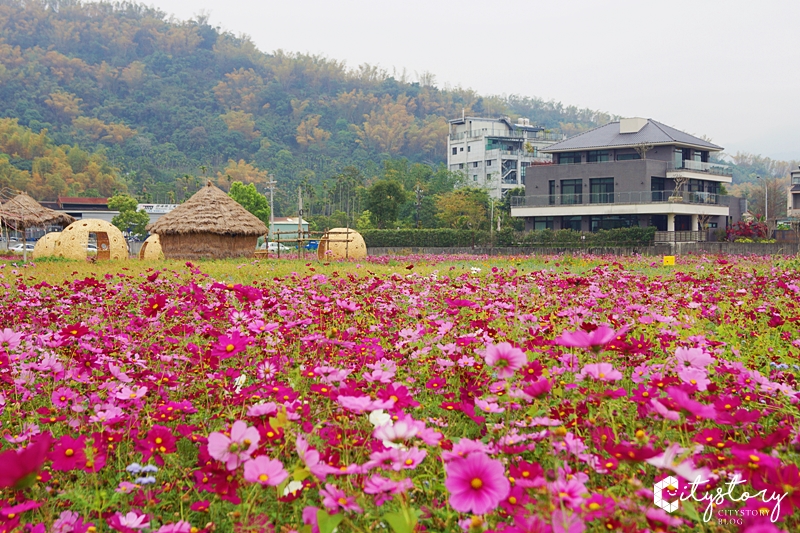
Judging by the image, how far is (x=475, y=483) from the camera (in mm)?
1483

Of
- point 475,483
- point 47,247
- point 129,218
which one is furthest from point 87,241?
point 129,218

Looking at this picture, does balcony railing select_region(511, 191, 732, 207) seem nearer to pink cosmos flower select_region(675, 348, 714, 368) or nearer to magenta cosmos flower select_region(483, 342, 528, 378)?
pink cosmos flower select_region(675, 348, 714, 368)

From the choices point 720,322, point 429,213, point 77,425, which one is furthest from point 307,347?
point 429,213

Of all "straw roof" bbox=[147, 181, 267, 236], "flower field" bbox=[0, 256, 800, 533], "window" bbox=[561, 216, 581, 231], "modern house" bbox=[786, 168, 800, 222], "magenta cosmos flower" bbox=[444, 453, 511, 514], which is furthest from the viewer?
"modern house" bbox=[786, 168, 800, 222]

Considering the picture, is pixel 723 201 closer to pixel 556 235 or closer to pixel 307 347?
pixel 556 235

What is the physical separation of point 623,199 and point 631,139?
15.1ft

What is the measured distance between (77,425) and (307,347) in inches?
61.4

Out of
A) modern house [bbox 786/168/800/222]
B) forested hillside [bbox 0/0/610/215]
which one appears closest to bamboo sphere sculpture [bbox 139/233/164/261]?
forested hillside [bbox 0/0/610/215]

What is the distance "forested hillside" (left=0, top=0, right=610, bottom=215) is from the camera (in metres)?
99.3

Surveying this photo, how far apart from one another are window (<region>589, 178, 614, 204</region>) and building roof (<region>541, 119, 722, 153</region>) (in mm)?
2232

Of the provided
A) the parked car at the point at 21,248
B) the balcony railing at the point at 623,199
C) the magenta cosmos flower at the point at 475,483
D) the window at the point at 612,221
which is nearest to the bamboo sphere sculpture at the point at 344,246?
the parked car at the point at 21,248

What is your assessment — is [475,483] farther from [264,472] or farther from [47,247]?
[47,247]

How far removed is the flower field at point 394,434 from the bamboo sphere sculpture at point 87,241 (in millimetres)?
19917

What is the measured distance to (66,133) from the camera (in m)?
105
